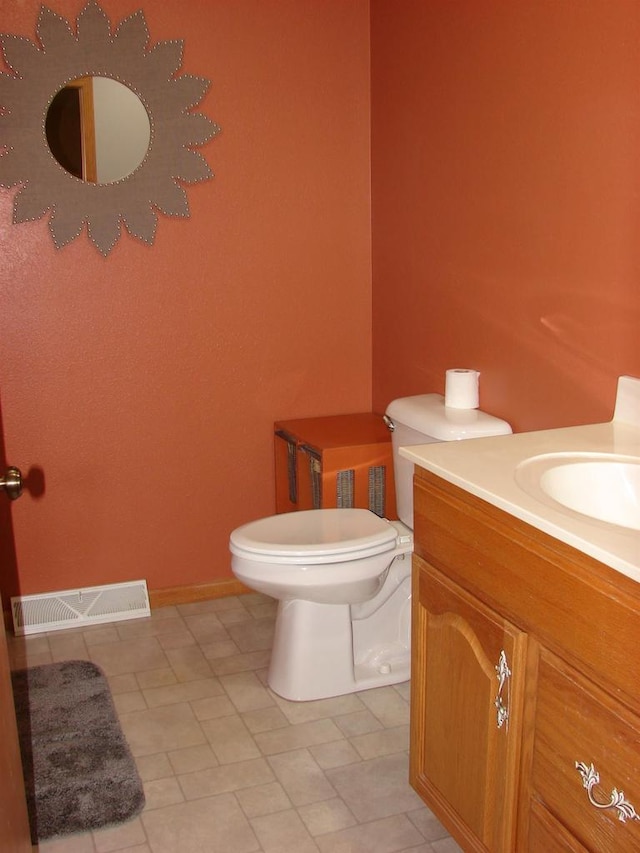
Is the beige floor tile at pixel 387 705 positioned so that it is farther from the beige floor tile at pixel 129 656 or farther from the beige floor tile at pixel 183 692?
the beige floor tile at pixel 129 656

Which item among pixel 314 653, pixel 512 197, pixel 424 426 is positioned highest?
pixel 512 197

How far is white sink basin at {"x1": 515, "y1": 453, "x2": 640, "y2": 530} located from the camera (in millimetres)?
1648

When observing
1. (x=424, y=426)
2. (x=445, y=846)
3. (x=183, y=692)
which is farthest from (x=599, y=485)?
(x=183, y=692)

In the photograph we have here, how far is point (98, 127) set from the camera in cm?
272

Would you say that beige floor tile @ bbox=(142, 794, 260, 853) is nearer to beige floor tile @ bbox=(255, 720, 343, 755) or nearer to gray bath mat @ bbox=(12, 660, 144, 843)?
gray bath mat @ bbox=(12, 660, 144, 843)

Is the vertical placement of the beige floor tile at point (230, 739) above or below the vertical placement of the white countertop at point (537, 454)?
below

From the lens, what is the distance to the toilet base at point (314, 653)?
2463 millimetres

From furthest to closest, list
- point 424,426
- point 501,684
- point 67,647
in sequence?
point 67,647 < point 424,426 < point 501,684

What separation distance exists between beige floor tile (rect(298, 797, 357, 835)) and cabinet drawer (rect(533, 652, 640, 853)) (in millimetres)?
673

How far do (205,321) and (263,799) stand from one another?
4.95ft

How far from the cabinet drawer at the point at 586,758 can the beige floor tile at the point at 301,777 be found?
2.53ft

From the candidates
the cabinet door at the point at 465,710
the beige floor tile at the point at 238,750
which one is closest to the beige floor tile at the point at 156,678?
the beige floor tile at the point at 238,750

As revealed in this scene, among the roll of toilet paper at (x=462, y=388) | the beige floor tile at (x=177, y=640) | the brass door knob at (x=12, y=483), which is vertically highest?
the brass door knob at (x=12, y=483)

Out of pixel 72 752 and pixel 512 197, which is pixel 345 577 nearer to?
pixel 72 752
